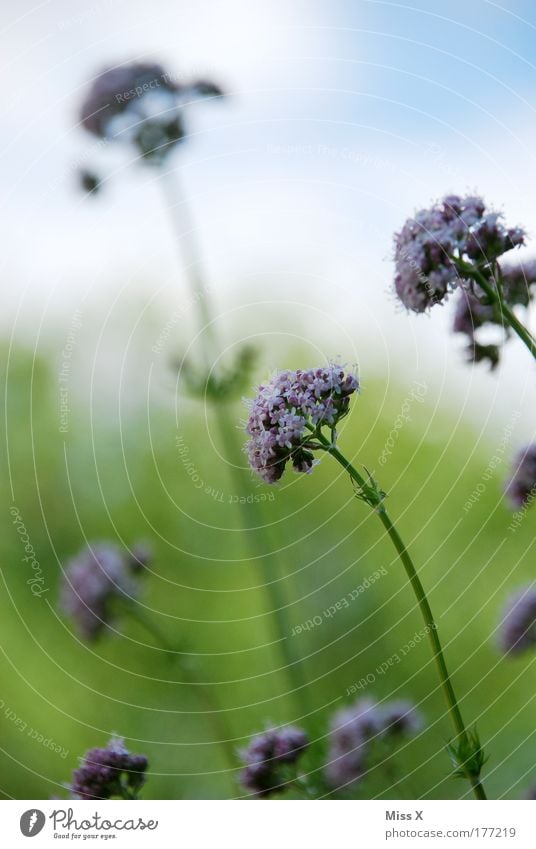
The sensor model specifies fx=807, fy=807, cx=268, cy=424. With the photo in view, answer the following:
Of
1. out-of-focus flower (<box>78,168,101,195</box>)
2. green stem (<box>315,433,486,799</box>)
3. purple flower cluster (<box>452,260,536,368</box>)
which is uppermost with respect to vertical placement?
out-of-focus flower (<box>78,168,101,195</box>)

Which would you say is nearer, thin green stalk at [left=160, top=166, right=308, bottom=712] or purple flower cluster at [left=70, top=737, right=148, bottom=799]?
purple flower cluster at [left=70, top=737, right=148, bottom=799]

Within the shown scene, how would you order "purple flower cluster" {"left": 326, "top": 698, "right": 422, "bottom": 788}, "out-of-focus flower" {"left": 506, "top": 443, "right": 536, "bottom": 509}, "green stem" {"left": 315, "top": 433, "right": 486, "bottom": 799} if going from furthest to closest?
"purple flower cluster" {"left": 326, "top": 698, "right": 422, "bottom": 788} < "out-of-focus flower" {"left": 506, "top": 443, "right": 536, "bottom": 509} < "green stem" {"left": 315, "top": 433, "right": 486, "bottom": 799}

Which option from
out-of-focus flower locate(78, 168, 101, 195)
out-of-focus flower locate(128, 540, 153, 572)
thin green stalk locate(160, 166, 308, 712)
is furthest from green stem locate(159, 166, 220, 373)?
out-of-focus flower locate(128, 540, 153, 572)

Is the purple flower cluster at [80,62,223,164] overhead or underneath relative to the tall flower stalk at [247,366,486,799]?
overhead

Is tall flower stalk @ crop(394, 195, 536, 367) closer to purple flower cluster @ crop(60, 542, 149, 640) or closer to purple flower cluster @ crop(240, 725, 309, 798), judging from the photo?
purple flower cluster @ crop(240, 725, 309, 798)

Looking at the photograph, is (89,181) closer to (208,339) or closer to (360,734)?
(208,339)

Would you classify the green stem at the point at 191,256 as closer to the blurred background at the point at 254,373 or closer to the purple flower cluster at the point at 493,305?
the blurred background at the point at 254,373

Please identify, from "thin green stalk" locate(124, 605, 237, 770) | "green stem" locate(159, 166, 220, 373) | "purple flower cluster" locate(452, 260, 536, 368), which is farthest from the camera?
"green stem" locate(159, 166, 220, 373)
